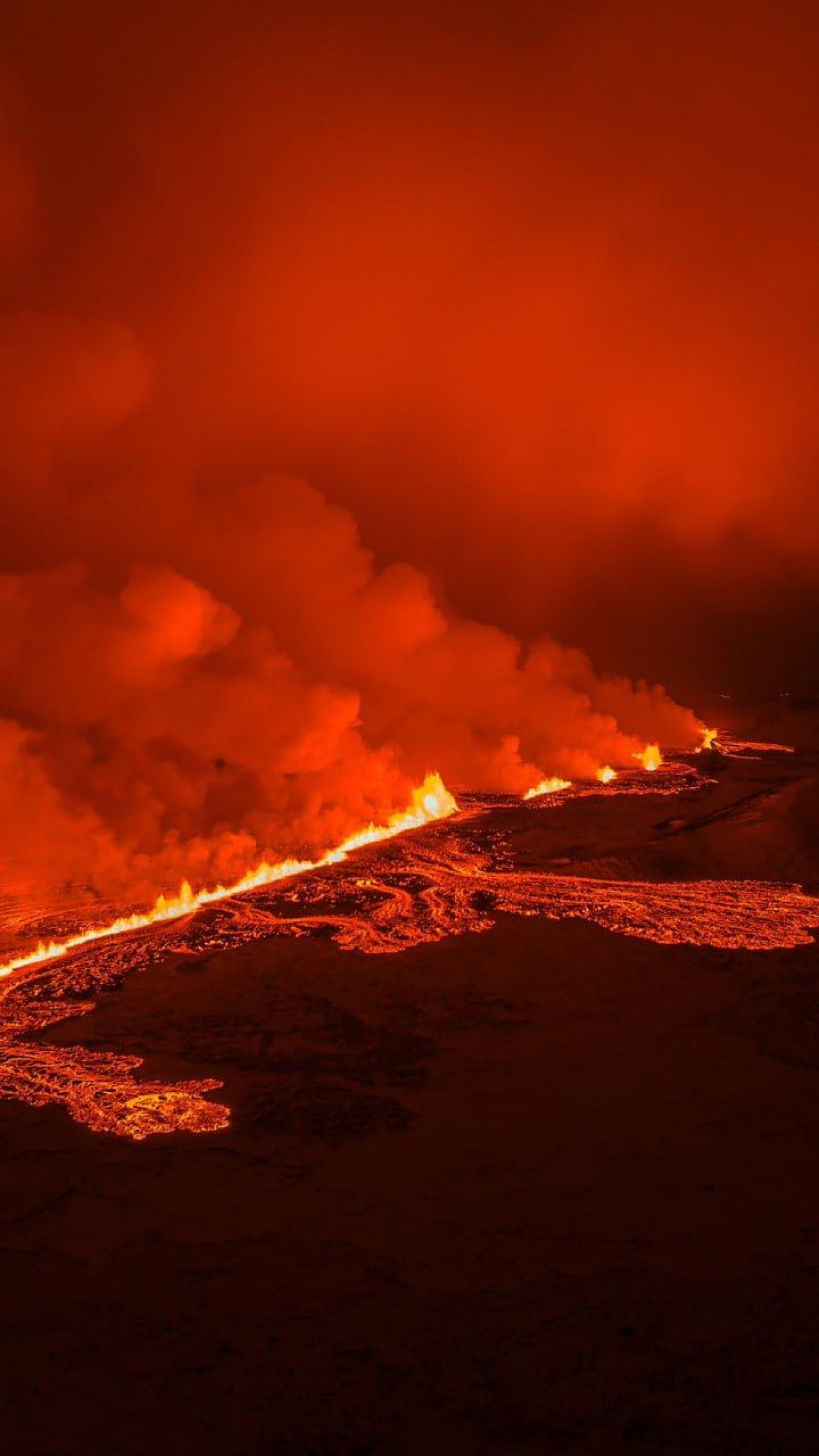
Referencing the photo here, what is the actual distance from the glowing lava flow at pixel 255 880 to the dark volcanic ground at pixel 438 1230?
3301 mm

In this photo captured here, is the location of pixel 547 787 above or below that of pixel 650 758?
below

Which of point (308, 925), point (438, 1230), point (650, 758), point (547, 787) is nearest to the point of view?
point (438, 1230)

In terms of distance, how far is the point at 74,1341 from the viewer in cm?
418

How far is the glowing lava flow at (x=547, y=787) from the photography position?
89.5 feet

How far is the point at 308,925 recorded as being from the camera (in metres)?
12.5

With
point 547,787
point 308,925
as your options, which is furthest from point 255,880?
point 547,787

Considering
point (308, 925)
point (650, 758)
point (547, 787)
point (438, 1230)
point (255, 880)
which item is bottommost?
point (438, 1230)

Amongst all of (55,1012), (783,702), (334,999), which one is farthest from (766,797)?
(783,702)

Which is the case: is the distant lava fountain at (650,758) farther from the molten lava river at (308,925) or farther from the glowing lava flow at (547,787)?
the molten lava river at (308,925)

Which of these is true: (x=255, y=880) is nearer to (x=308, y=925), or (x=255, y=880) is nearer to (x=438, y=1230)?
(x=308, y=925)

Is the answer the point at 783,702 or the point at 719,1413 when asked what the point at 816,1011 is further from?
the point at 783,702

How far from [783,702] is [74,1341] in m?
85.5

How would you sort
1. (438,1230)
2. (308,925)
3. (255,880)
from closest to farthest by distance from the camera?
(438,1230) → (308,925) → (255,880)

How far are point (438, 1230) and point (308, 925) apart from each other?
761 cm
